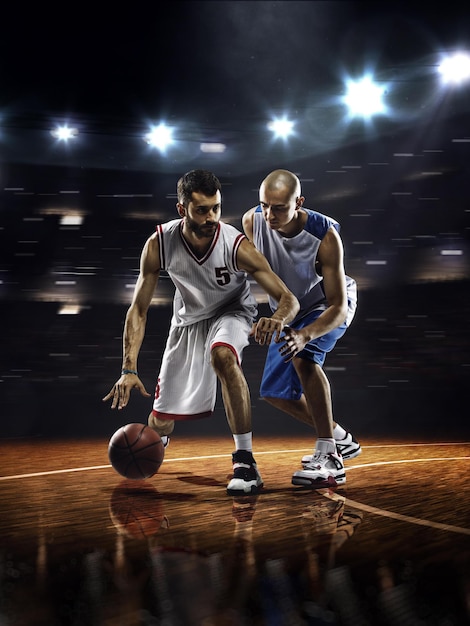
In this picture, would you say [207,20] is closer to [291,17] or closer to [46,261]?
[291,17]

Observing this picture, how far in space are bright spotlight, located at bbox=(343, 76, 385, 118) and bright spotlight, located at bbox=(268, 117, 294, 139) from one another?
808 mm

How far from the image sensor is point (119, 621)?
1.25 m

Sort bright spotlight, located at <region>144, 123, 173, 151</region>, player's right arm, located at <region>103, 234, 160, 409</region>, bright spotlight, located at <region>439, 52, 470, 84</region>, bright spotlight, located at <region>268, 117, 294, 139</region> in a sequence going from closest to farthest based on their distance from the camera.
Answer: player's right arm, located at <region>103, 234, 160, 409</region> → bright spotlight, located at <region>439, 52, 470, 84</region> → bright spotlight, located at <region>268, 117, 294, 139</region> → bright spotlight, located at <region>144, 123, 173, 151</region>

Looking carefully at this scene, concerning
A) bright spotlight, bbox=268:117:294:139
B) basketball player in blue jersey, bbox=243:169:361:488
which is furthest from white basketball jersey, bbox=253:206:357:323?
bright spotlight, bbox=268:117:294:139

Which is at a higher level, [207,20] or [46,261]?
[207,20]

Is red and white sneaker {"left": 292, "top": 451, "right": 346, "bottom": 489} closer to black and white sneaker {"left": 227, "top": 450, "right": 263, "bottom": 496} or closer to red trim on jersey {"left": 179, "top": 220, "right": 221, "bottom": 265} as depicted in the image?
black and white sneaker {"left": 227, "top": 450, "right": 263, "bottom": 496}

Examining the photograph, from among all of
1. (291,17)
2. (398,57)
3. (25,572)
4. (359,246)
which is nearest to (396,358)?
(359,246)

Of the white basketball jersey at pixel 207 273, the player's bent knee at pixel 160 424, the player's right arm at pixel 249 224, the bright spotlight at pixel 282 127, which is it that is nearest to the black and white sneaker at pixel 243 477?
the player's bent knee at pixel 160 424

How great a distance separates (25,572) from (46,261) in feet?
26.0

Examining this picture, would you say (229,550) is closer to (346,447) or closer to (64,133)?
(346,447)

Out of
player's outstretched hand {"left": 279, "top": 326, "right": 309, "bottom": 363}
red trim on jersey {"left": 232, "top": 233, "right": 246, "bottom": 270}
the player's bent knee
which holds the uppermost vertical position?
red trim on jersey {"left": 232, "top": 233, "right": 246, "bottom": 270}

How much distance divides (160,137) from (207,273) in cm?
676

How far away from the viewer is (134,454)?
2.86 meters

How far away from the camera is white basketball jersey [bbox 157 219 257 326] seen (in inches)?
120
